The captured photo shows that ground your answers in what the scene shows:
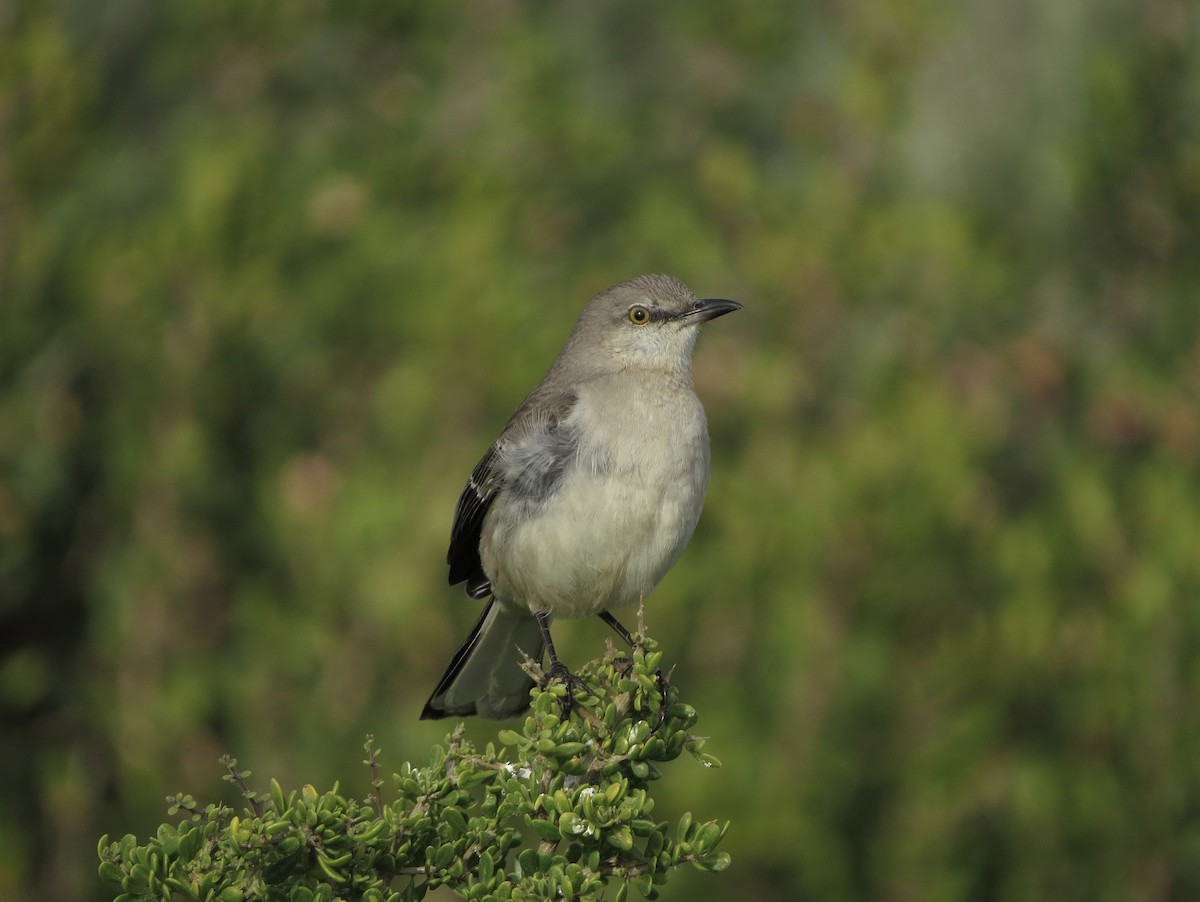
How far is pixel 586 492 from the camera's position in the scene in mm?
5344

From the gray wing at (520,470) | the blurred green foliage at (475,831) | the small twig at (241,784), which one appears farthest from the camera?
the gray wing at (520,470)

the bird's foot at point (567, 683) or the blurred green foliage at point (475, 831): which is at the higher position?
the bird's foot at point (567, 683)

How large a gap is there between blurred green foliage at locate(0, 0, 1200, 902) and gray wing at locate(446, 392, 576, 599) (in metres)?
2.87

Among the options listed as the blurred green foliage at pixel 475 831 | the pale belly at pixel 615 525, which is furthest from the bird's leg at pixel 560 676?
the blurred green foliage at pixel 475 831

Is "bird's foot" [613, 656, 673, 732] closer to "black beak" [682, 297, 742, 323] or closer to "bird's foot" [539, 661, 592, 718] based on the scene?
"bird's foot" [539, 661, 592, 718]

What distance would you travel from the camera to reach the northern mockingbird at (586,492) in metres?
5.30

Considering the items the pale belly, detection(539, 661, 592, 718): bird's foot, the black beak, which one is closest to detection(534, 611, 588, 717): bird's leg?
detection(539, 661, 592, 718): bird's foot

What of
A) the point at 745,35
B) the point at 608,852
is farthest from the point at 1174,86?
the point at 608,852

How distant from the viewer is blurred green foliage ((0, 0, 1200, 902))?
9.15 meters

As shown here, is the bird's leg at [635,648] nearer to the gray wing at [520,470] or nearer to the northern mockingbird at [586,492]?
the northern mockingbird at [586,492]

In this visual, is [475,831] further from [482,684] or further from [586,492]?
[482,684]

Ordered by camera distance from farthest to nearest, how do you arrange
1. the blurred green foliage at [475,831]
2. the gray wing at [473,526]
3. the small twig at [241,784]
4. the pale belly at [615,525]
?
1. the gray wing at [473,526]
2. the pale belly at [615,525]
3. the blurred green foliage at [475,831]
4. the small twig at [241,784]

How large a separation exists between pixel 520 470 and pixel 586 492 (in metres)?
0.34

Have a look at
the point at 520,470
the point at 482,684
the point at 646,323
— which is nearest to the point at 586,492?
the point at 520,470
